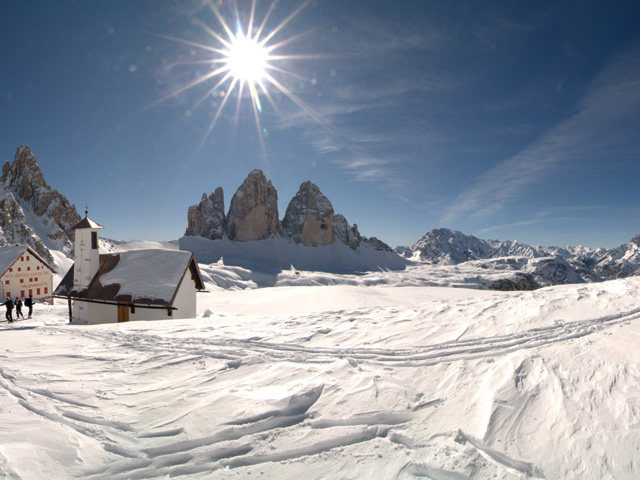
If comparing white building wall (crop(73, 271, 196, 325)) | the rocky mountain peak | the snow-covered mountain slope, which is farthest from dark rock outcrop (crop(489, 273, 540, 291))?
the rocky mountain peak

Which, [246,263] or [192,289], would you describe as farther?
[246,263]

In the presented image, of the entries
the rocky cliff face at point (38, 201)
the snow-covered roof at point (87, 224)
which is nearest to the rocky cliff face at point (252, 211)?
the rocky cliff face at point (38, 201)

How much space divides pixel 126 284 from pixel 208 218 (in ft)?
353

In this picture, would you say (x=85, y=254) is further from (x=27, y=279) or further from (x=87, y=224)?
(x=27, y=279)

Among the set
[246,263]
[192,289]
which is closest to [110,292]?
[192,289]

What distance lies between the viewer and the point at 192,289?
20.0m

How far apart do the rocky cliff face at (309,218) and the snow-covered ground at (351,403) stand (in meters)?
121

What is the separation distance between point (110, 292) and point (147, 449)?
61.2 ft

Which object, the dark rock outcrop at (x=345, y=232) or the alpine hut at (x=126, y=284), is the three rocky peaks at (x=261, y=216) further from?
the alpine hut at (x=126, y=284)

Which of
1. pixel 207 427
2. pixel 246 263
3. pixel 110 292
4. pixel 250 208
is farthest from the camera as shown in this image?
pixel 250 208

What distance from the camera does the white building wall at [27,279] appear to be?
104 feet

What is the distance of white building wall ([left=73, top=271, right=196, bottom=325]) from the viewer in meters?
17.7

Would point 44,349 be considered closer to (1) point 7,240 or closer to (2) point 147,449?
(2) point 147,449

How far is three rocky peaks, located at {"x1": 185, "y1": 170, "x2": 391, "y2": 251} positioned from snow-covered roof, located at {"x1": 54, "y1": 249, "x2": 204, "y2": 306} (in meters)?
98.6
